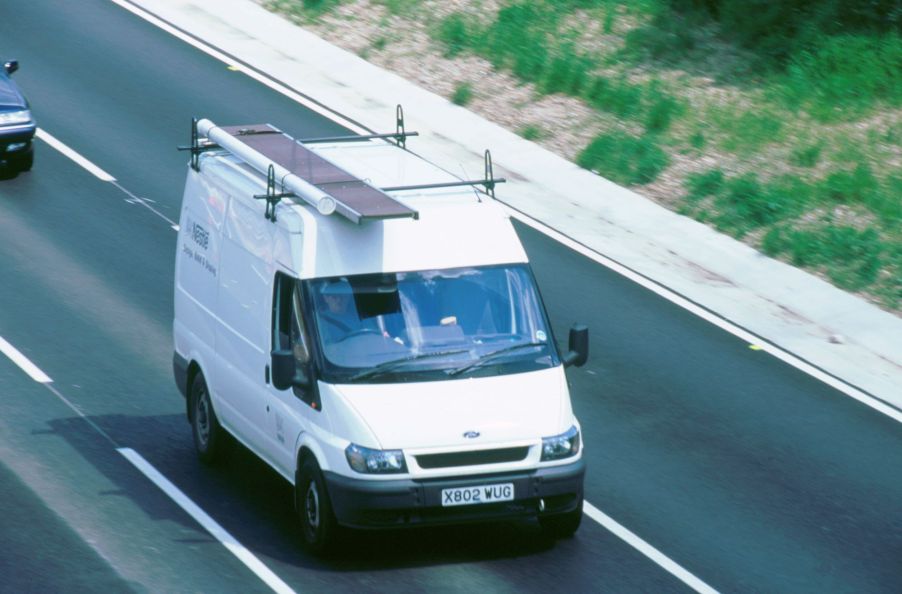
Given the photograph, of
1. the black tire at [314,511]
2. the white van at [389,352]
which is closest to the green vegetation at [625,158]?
the white van at [389,352]

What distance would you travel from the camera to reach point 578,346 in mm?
12641

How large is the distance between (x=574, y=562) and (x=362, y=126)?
37.9ft

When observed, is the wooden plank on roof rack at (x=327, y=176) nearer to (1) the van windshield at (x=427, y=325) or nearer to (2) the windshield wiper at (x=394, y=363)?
(1) the van windshield at (x=427, y=325)

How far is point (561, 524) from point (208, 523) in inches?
100

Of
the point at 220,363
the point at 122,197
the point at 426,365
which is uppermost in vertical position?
the point at 426,365

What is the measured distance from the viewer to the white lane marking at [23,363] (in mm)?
15828

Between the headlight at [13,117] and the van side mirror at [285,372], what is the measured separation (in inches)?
405

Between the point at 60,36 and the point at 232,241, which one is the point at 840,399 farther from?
the point at 60,36

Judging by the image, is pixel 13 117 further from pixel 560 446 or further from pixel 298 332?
pixel 560 446

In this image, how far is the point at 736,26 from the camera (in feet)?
83.1

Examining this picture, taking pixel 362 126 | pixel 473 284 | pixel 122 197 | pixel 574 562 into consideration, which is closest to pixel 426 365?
pixel 473 284

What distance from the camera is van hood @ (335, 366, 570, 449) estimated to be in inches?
456

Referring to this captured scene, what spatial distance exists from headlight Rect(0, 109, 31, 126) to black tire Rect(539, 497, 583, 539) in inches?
434

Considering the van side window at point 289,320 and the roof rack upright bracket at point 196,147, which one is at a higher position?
the roof rack upright bracket at point 196,147
